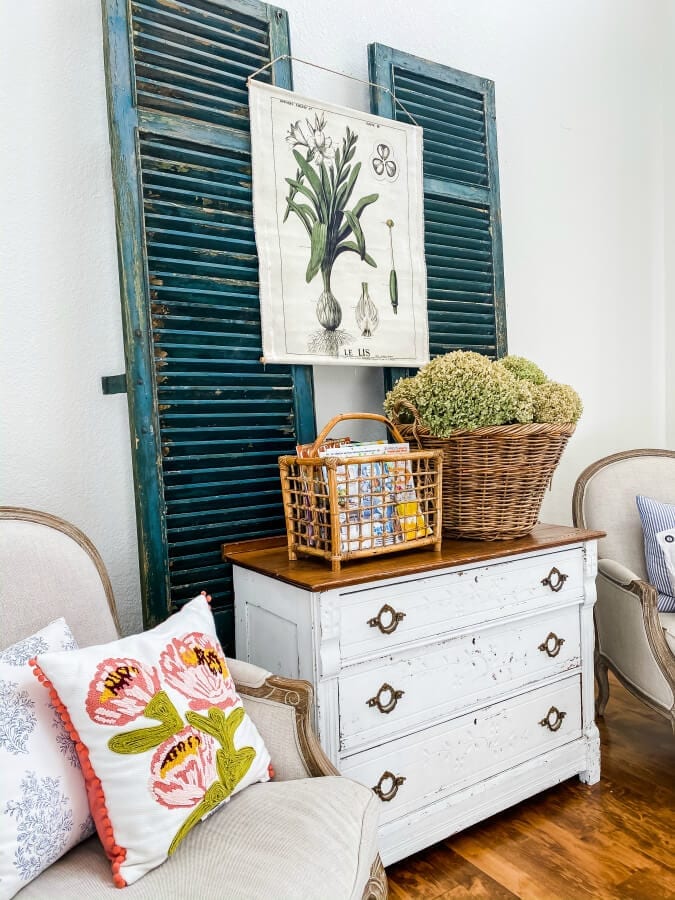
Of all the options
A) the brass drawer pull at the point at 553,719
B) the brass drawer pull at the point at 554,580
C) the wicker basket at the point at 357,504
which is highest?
the wicker basket at the point at 357,504

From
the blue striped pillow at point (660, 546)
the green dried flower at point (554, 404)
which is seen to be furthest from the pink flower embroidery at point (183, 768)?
the blue striped pillow at point (660, 546)

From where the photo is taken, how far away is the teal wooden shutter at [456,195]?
210cm

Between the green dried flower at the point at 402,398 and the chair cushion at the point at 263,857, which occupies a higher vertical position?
the green dried flower at the point at 402,398

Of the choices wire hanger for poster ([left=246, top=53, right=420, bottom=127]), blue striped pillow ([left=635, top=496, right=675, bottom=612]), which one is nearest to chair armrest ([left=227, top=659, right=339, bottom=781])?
blue striped pillow ([left=635, top=496, right=675, bottom=612])

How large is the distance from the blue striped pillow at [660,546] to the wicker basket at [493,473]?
21.4 inches

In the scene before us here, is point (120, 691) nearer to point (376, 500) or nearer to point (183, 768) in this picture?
point (183, 768)

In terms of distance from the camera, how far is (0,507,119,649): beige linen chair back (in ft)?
4.22

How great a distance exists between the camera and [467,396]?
165cm

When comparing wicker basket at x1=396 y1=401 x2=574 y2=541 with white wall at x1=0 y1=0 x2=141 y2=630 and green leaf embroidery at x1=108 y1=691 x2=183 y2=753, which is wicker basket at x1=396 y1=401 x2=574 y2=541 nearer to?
white wall at x1=0 y1=0 x2=141 y2=630

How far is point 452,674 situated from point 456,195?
147 centimetres

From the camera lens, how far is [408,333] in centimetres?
207

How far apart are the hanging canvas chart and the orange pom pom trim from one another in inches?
38.9

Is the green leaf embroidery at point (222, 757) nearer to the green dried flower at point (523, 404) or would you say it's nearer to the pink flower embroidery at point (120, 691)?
the pink flower embroidery at point (120, 691)

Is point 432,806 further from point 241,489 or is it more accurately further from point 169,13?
point 169,13
